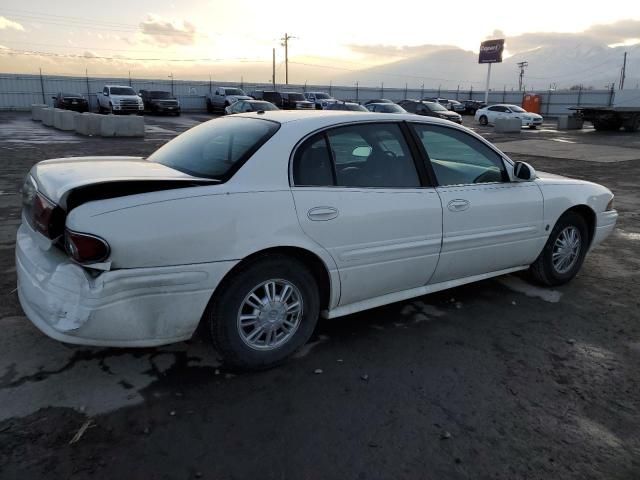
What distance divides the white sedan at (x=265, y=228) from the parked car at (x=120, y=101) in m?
29.3

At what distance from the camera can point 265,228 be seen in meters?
2.83

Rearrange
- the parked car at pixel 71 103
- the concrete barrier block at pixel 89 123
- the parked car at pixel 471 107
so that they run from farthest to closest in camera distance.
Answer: the parked car at pixel 471 107
the parked car at pixel 71 103
the concrete barrier block at pixel 89 123

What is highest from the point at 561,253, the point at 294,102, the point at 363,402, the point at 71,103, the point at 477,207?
the point at 294,102

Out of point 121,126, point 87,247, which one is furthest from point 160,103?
point 87,247

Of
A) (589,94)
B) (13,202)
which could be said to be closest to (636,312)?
(13,202)

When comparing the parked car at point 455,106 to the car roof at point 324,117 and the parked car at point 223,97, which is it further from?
the car roof at point 324,117

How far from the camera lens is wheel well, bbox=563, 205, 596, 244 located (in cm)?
457

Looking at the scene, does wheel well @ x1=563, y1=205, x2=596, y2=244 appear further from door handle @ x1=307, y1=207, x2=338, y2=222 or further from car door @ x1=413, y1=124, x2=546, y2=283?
door handle @ x1=307, y1=207, x2=338, y2=222

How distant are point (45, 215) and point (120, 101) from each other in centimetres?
3051

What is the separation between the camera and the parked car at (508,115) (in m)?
30.5

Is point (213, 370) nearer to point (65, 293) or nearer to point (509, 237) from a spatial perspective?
A: point (65, 293)

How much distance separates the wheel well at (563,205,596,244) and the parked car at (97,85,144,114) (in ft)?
99.4

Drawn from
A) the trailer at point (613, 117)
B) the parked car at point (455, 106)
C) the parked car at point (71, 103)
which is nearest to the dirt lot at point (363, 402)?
the trailer at point (613, 117)

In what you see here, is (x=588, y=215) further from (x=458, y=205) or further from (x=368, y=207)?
(x=368, y=207)
